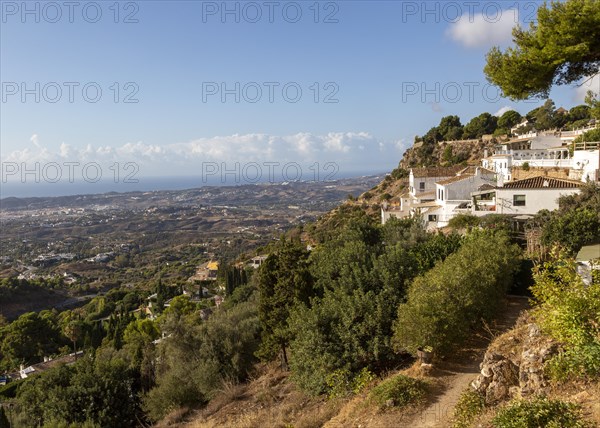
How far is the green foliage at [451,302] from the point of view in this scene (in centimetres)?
968

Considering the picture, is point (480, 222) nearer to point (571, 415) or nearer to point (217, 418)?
point (217, 418)

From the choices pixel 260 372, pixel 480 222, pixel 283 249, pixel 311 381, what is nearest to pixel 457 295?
pixel 311 381

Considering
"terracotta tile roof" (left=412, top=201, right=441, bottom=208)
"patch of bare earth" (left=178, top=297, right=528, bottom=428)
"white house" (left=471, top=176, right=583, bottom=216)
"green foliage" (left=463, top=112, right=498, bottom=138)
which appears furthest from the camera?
"green foliage" (left=463, top=112, right=498, bottom=138)

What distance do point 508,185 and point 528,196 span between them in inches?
46.0

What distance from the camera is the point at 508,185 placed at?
77.2ft

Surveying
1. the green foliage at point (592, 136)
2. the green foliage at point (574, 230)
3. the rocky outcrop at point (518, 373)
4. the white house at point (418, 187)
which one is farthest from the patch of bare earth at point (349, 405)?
the green foliage at point (592, 136)

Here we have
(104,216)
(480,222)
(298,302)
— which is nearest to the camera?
(298,302)

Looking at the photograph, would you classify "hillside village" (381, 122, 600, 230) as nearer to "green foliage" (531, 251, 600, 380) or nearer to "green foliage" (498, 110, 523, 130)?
"green foliage" (531, 251, 600, 380)

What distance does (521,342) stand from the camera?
917 centimetres

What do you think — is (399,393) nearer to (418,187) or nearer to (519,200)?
(519,200)

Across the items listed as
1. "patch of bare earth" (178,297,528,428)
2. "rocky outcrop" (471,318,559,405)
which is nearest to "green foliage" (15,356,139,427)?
"patch of bare earth" (178,297,528,428)

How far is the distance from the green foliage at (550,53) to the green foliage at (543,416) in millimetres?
6095

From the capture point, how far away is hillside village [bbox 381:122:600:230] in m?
22.8

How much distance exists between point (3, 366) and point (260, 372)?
3375cm
